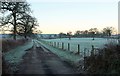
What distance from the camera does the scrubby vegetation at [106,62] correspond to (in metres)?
11.6

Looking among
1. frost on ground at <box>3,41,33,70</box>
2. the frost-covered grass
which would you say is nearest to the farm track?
frost on ground at <box>3,41,33,70</box>

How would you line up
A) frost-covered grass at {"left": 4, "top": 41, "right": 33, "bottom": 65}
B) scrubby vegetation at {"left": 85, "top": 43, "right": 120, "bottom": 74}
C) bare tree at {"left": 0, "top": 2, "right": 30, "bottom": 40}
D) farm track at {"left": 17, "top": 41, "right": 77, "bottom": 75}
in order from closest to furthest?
scrubby vegetation at {"left": 85, "top": 43, "right": 120, "bottom": 74}
farm track at {"left": 17, "top": 41, "right": 77, "bottom": 75}
frost-covered grass at {"left": 4, "top": 41, "right": 33, "bottom": 65}
bare tree at {"left": 0, "top": 2, "right": 30, "bottom": 40}

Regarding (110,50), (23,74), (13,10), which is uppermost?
(13,10)

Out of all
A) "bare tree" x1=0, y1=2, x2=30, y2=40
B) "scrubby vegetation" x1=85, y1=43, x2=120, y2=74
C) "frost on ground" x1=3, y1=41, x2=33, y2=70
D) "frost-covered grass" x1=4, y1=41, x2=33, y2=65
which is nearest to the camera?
"scrubby vegetation" x1=85, y1=43, x2=120, y2=74

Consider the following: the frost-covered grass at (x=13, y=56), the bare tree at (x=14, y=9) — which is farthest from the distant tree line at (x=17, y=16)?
the frost-covered grass at (x=13, y=56)

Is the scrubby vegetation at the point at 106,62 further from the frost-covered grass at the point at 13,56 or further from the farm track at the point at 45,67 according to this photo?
the frost-covered grass at the point at 13,56

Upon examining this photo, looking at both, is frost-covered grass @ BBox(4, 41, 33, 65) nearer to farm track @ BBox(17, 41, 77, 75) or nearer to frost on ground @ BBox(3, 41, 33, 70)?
frost on ground @ BBox(3, 41, 33, 70)

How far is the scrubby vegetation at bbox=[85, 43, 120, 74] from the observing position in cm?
1161

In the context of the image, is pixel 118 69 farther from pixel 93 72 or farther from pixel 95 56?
pixel 95 56

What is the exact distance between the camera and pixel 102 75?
11328 mm

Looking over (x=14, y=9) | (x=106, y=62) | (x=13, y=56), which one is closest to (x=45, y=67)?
(x=106, y=62)

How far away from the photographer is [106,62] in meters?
12.4

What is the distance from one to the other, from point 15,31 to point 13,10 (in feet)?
16.4

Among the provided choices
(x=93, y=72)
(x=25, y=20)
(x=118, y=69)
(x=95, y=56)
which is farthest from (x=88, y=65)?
(x=25, y=20)
